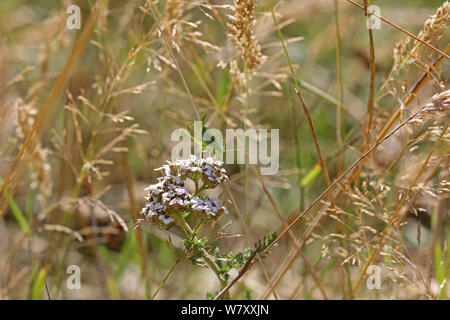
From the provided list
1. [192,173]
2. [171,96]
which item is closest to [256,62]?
[192,173]

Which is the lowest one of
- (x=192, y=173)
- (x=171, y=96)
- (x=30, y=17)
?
(x=192, y=173)

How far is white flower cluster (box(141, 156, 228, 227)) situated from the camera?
0.84 meters

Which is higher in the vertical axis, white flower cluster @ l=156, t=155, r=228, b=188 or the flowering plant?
Result: white flower cluster @ l=156, t=155, r=228, b=188

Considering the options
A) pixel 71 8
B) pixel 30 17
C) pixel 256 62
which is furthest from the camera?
pixel 30 17

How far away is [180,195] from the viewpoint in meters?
0.85

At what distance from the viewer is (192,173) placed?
0.90 meters

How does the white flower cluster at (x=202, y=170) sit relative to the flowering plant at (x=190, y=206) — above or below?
above

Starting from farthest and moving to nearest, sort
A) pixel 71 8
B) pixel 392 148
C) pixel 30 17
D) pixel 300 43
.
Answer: pixel 300 43, pixel 30 17, pixel 392 148, pixel 71 8

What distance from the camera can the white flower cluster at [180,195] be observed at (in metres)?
0.84
